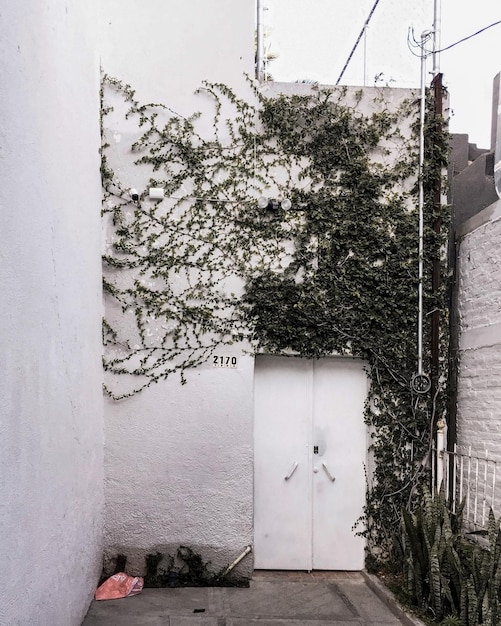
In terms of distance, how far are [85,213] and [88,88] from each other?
1113 mm

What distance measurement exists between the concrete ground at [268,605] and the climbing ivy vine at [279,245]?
624 mm

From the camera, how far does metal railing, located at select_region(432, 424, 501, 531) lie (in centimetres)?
481

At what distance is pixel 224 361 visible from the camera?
545 cm

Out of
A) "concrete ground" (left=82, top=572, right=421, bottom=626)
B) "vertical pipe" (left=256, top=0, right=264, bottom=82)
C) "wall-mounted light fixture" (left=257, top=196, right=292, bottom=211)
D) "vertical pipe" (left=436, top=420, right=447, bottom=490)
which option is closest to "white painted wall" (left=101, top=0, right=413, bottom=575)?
"vertical pipe" (left=256, top=0, right=264, bottom=82)

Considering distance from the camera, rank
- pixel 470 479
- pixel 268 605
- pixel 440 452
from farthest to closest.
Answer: pixel 440 452 → pixel 470 479 → pixel 268 605

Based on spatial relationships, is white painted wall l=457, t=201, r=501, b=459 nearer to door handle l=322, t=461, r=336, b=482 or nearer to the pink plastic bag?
door handle l=322, t=461, r=336, b=482

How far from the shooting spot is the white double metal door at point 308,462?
5562 mm

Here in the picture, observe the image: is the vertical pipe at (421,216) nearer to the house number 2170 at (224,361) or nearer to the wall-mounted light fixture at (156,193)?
the house number 2170 at (224,361)

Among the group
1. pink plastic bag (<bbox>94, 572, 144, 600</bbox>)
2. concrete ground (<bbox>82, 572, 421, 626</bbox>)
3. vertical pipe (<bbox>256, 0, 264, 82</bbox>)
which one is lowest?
concrete ground (<bbox>82, 572, 421, 626</bbox>)

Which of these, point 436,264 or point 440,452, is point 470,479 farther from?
point 436,264

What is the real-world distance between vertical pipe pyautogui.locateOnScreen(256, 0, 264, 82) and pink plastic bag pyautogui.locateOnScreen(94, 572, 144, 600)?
4805 mm

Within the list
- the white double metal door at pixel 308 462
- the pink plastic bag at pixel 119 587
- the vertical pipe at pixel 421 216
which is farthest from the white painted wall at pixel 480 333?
the pink plastic bag at pixel 119 587

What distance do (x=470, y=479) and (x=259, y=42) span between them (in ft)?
15.0

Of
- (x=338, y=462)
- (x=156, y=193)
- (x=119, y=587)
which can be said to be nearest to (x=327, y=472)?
(x=338, y=462)
